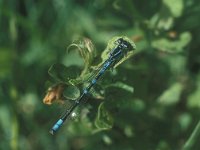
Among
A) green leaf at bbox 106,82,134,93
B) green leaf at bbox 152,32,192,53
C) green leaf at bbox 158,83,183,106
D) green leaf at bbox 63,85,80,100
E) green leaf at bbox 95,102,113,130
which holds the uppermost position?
green leaf at bbox 152,32,192,53

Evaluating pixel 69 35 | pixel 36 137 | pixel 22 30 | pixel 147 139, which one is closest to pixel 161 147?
pixel 147 139

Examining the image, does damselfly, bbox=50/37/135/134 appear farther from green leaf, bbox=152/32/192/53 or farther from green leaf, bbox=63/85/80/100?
green leaf, bbox=152/32/192/53

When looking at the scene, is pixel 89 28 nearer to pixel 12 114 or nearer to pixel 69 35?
pixel 69 35

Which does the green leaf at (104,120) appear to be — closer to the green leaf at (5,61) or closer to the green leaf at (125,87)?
the green leaf at (125,87)

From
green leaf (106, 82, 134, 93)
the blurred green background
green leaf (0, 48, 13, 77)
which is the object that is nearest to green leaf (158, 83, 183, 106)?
the blurred green background

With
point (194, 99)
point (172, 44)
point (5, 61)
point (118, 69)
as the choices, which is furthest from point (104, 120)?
point (5, 61)

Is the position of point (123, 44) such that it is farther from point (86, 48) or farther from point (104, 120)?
point (104, 120)

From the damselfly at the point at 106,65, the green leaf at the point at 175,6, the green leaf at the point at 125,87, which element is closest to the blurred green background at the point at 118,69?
the green leaf at the point at 175,6
